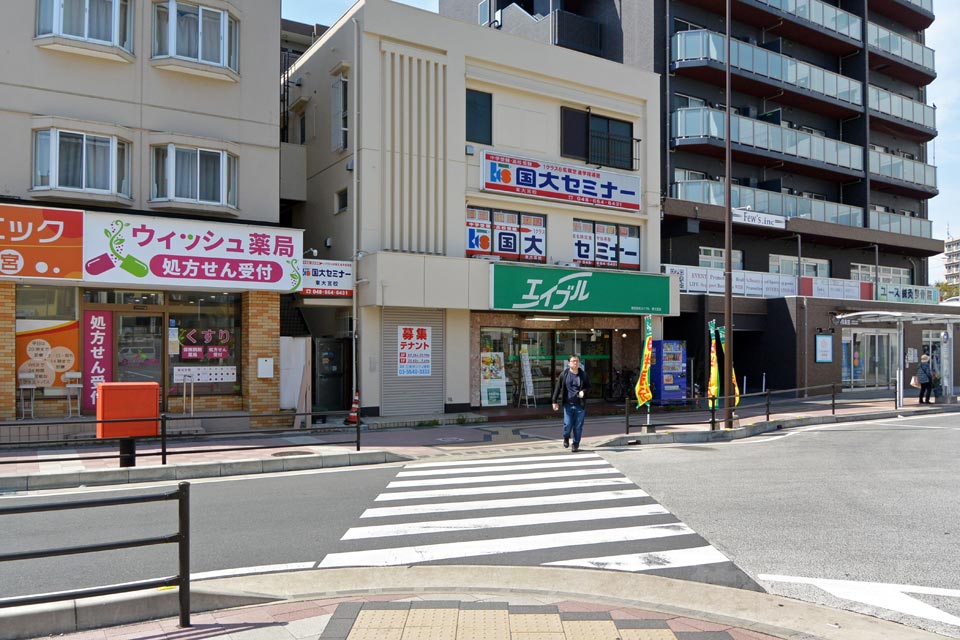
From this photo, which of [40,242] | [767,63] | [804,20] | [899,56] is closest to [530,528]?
[40,242]

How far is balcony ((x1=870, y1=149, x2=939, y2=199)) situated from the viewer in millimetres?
34344

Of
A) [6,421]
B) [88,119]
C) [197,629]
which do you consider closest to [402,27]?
[88,119]

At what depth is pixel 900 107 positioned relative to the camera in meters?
35.4

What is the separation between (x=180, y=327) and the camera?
17.0 metres

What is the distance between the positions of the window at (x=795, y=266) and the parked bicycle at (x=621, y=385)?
1026 cm

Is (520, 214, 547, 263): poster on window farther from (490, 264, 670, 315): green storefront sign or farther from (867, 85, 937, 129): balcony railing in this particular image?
(867, 85, 937, 129): balcony railing

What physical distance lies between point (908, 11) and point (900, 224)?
1098 centimetres

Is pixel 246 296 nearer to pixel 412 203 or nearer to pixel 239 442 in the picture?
pixel 239 442

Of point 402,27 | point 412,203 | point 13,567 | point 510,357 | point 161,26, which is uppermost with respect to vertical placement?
point 402,27

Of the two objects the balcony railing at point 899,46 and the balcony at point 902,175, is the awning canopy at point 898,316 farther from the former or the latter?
the balcony railing at point 899,46

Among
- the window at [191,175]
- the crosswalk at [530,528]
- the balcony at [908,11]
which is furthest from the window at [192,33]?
the balcony at [908,11]

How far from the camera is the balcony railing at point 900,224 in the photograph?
3394cm

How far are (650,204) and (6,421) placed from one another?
19.2m

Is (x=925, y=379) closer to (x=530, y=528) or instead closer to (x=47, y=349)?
(x=530, y=528)
